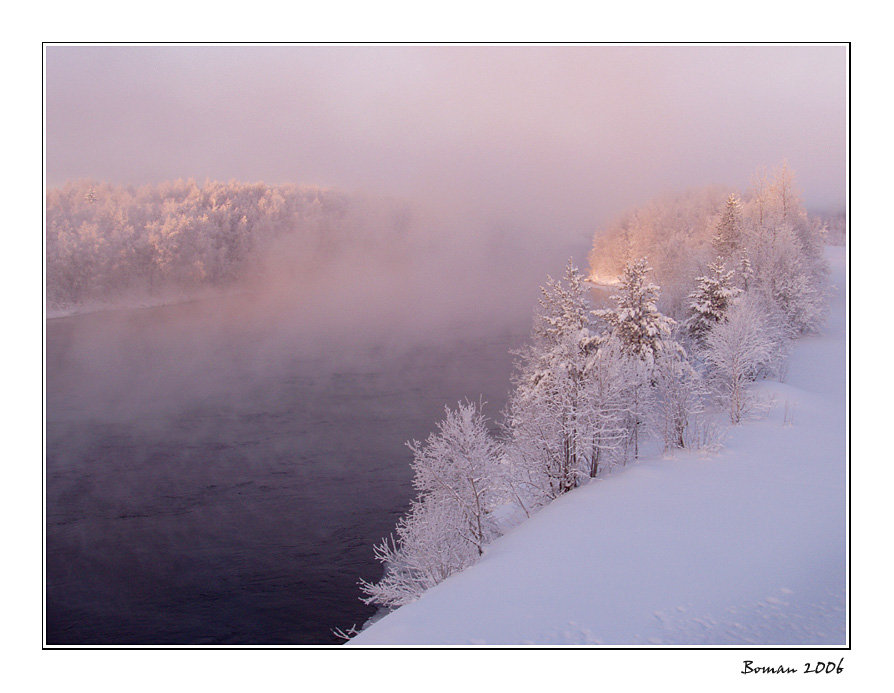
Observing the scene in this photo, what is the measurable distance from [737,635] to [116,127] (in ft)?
55.9

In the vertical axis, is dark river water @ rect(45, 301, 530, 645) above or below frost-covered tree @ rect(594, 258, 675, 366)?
below

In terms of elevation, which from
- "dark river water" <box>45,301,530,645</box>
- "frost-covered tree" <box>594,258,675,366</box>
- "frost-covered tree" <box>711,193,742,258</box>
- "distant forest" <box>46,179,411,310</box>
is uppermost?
"frost-covered tree" <box>711,193,742,258</box>

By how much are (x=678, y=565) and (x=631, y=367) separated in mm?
9351

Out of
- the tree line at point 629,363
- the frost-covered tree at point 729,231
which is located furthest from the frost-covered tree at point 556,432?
the frost-covered tree at point 729,231

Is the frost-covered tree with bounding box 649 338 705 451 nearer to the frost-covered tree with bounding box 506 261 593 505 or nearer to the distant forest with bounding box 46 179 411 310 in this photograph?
the frost-covered tree with bounding box 506 261 593 505

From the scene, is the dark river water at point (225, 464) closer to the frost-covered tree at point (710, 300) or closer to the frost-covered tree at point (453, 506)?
the frost-covered tree at point (453, 506)

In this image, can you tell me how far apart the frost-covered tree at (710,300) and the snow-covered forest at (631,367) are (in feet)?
0.22

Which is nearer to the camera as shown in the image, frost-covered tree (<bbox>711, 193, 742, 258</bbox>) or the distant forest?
the distant forest

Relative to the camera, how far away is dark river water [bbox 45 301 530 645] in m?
15.1

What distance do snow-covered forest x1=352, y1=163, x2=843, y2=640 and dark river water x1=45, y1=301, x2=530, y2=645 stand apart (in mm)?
2151

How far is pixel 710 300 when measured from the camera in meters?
24.7

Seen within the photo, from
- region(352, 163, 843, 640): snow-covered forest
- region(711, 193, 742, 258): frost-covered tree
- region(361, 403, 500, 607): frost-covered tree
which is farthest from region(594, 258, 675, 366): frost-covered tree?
region(361, 403, 500, 607): frost-covered tree

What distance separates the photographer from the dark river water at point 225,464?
15133 mm
